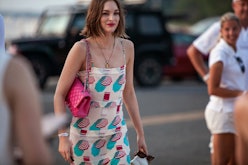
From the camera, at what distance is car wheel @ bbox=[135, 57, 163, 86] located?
21094 mm

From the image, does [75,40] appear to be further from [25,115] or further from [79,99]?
[25,115]

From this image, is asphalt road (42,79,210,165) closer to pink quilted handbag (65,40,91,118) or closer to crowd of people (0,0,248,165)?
crowd of people (0,0,248,165)

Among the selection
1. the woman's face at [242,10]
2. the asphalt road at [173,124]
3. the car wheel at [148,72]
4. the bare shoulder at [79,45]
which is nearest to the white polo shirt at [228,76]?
the woman's face at [242,10]

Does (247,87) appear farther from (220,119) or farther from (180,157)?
(180,157)

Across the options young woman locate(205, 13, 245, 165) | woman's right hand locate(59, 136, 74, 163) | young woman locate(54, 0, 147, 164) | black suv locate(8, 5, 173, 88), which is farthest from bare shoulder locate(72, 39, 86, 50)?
black suv locate(8, 5, 173, 88)

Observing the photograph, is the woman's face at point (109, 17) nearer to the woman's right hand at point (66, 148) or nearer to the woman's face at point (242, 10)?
the woman's right hand at point (66, 148)

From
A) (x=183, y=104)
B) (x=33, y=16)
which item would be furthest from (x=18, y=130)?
(x=33, y=16)

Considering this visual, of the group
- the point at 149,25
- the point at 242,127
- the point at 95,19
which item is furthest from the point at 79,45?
the point at 149,25

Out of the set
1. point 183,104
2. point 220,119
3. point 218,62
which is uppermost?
point 218,62

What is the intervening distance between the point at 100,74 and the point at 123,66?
195 mm

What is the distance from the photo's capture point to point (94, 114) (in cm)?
514

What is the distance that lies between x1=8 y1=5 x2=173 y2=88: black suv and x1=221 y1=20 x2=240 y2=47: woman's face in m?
13.1

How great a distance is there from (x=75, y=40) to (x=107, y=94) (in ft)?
48.9

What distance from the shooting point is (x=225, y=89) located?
645cm
